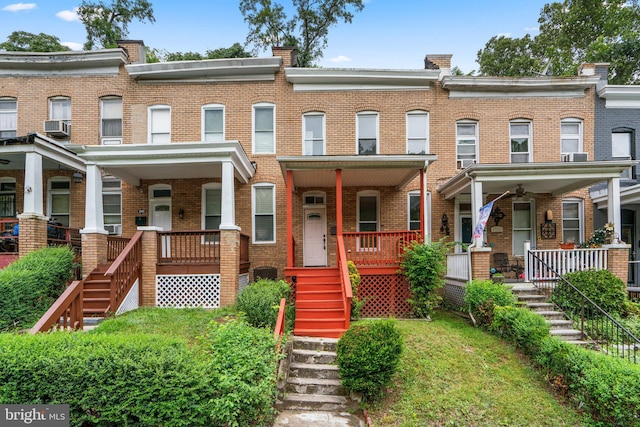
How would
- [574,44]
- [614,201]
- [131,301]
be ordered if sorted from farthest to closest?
1. [574,44]
2. [614,201]
3. [131,301]

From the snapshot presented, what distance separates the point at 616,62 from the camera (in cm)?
1991

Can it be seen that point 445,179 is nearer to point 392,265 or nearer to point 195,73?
point 392,265

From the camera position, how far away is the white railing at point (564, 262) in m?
9.93

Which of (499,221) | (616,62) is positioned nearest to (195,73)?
(499,221)

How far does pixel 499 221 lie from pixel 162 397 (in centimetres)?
1159

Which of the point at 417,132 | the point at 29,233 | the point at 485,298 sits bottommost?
the point at 485,298

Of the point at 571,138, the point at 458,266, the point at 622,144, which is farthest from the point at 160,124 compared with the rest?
the point at 622,144

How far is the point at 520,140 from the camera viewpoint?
1287 cm

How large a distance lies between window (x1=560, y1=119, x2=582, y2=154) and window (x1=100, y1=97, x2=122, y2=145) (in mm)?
15393

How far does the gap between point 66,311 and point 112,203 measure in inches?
274

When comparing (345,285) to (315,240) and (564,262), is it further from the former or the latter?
(564,262)

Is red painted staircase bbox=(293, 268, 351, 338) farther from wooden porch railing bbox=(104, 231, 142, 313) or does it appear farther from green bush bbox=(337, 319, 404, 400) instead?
wooden porch railing bbox=(104, 231, 142, 313)

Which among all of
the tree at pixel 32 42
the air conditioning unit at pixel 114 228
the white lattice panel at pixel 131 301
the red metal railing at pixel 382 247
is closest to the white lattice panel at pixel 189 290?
the white lattice panel at pixel 131 301

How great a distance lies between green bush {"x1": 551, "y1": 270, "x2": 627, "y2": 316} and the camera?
8852 millimetres
